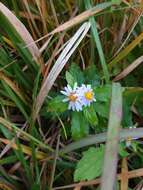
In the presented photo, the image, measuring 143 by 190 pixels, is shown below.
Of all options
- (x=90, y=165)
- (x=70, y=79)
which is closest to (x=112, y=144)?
Answer: (x=90, y=165)

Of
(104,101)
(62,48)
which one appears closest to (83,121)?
(104,101)

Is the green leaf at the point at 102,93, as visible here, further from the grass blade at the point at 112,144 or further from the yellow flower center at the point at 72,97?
the grass blade at the point at 112,144

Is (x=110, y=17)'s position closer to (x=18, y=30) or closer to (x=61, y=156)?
(x=18, y=30)

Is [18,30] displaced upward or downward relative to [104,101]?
upward

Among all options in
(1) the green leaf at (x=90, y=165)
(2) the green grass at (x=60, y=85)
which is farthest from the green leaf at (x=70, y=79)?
(1) the green leaf at (x=90, y=165)

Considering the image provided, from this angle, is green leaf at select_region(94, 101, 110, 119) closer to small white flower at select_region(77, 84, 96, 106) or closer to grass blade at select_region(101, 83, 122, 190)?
small white flower at select_region(77, 84, 96, 106)
